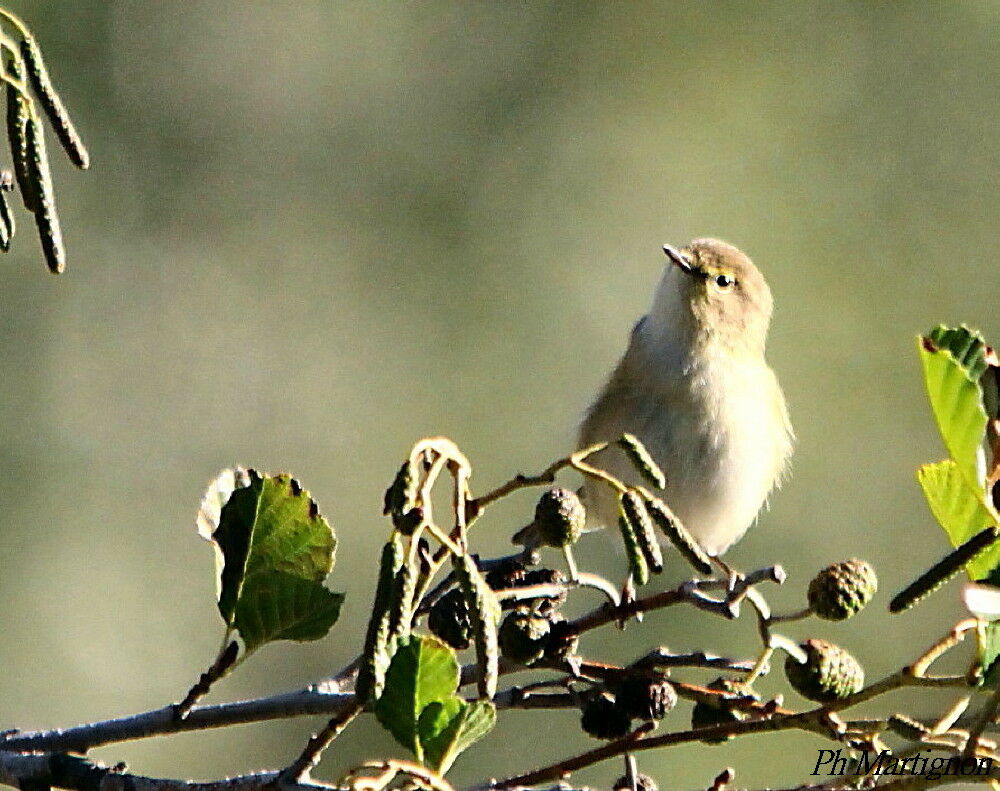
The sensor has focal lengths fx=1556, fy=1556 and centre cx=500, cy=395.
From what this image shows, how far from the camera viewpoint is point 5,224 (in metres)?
1.51

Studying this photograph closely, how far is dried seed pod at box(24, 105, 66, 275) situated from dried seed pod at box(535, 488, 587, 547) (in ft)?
1.76

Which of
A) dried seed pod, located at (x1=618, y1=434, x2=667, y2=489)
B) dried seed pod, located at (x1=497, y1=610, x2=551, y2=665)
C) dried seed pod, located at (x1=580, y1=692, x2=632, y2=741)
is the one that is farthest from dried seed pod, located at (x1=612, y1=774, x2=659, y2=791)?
dried seed pod, located at (x1=618, y1=434, x2=667, y2=489)

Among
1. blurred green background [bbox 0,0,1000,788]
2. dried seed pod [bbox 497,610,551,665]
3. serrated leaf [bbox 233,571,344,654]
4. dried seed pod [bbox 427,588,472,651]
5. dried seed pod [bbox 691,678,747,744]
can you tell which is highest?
blurred green background [bbox 0,0,1000,788]

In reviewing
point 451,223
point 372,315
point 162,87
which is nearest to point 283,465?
point 372,315

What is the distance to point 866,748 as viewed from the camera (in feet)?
4.47

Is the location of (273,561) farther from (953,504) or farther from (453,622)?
(953,504)

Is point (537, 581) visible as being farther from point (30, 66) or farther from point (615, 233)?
point (615, 233)

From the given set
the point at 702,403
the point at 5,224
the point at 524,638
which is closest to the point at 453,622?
the point at 524,638

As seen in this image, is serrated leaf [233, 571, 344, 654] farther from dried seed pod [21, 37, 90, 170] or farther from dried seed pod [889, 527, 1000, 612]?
dried seed pod [889, 527, 1000, 612]

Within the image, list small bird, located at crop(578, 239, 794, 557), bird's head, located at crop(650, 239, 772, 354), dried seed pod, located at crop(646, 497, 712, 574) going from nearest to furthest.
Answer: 1. dried seed pod, located at crop(646, 497, 712, 574)
2. small bird, located at crop(578, 239, 794, 557)
3. bird's head, located at crop(650, 239, 772, 354)

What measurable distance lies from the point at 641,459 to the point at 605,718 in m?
0.26

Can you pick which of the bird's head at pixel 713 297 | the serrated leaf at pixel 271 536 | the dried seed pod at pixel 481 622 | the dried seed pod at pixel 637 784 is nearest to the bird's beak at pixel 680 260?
the bird's head at pixel 713 297

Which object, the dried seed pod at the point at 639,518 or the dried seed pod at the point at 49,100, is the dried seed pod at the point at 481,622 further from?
the dried seed pod at the point at 49,100

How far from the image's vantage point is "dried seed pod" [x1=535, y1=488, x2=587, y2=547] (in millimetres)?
1559
